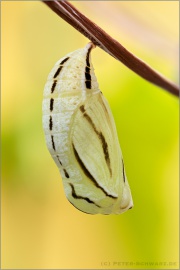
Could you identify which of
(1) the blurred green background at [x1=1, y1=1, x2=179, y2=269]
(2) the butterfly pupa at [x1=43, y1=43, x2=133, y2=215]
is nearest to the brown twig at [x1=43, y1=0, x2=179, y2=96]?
(2) the butterfly pupa at [x1=43, y1=43, x2=133, y2=215]

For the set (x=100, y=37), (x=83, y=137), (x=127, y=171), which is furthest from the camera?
(x=127, y=171)

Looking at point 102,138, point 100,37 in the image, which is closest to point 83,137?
point 102,138

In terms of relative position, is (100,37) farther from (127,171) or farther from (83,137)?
(127,171)

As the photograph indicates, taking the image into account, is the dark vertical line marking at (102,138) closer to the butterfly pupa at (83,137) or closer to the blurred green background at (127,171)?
the butterfly pupa at (83,137)

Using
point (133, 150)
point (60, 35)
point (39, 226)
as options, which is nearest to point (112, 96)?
point (133, 150)

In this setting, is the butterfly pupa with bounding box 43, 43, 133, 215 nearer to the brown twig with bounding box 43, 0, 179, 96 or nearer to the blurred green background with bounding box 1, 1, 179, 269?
the brown twig with bounding box 43, 0, 179, 96

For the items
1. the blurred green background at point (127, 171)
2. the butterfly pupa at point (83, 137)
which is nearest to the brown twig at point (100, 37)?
the butterfly pupa at point (83, 137)

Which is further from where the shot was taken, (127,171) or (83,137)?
(127,171)
